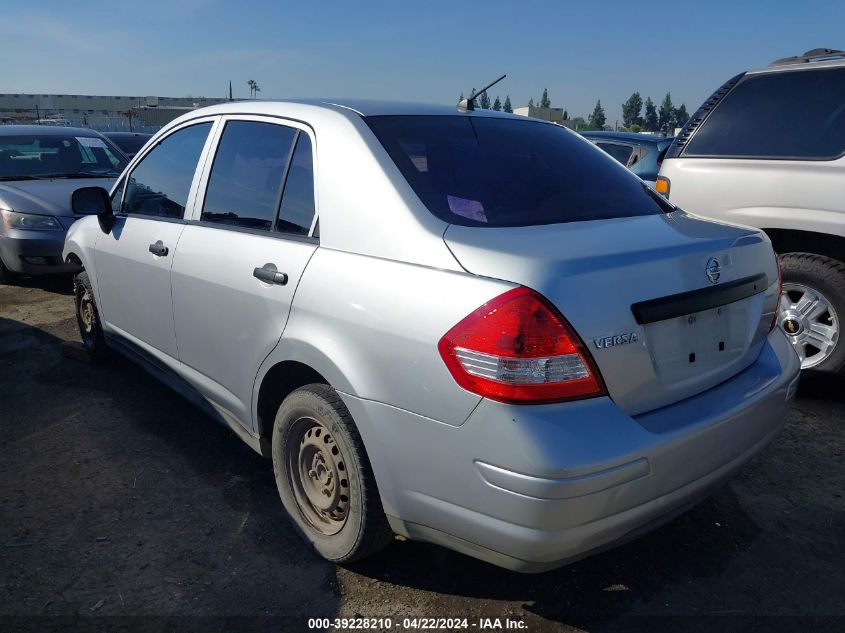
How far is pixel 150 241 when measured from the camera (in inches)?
139

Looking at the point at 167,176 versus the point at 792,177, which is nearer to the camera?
the point at 167,176

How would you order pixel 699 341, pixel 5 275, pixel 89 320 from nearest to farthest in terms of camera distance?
1. pixel 699 341
2. pixel 89 320
3. pixel 5 275

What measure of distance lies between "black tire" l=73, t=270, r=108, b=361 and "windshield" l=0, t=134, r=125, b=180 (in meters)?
3.53

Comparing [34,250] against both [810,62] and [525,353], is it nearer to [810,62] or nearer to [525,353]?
[525,353]

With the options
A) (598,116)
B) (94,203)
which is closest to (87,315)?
(94,203)

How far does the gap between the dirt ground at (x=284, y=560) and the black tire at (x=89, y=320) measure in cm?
102

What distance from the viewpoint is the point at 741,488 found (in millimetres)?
3232

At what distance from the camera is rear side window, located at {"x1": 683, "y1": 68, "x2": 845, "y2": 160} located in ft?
13.8

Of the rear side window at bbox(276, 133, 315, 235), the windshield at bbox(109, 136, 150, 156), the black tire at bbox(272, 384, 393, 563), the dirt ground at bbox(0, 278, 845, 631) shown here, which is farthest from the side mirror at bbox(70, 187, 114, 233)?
the windshield at bbox(109, 136, 150, 156)

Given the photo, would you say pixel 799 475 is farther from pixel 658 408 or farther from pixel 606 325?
pixel 606 325

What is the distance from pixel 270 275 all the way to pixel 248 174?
66 cm

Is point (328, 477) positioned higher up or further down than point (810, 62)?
further down

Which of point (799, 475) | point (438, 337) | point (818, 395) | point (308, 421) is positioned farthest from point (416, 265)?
point (818, 395)

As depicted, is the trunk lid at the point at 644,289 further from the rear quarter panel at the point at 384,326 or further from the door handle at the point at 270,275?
the door handle at the point at 270,275
